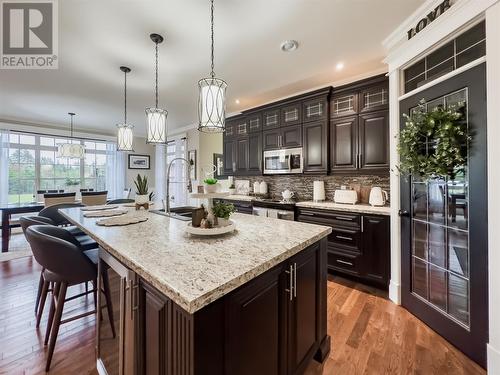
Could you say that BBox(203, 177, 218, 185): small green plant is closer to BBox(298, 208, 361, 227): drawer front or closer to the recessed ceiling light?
the recessed ceiling light

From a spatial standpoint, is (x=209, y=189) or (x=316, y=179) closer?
(x=209, y=189)

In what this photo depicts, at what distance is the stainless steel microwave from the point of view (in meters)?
3.50

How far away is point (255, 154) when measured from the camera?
4117 mm

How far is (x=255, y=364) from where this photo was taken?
975 millimetres

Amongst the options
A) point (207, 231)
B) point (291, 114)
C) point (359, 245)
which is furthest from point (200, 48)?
point (359, 245)

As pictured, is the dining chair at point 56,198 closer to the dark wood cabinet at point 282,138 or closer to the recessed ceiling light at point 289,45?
the dark wood cabinet at point 282,138

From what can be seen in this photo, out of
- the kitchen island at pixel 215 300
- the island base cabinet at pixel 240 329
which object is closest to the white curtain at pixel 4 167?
the kitchen island at pixel 215 300

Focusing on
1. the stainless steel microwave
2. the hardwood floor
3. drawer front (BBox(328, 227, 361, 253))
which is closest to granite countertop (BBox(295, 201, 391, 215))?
drawer front (BBox(328, 227, 361, 253))

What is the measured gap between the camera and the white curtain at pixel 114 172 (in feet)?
21.7

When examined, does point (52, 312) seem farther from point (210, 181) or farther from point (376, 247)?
point (376, 247)

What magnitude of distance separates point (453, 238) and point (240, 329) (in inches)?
74.6

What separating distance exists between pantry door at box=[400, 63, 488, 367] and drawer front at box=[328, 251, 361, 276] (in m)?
0.52

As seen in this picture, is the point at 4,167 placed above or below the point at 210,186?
above

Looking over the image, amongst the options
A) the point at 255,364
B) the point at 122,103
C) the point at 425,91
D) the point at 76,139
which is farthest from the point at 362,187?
the point at 76,139
